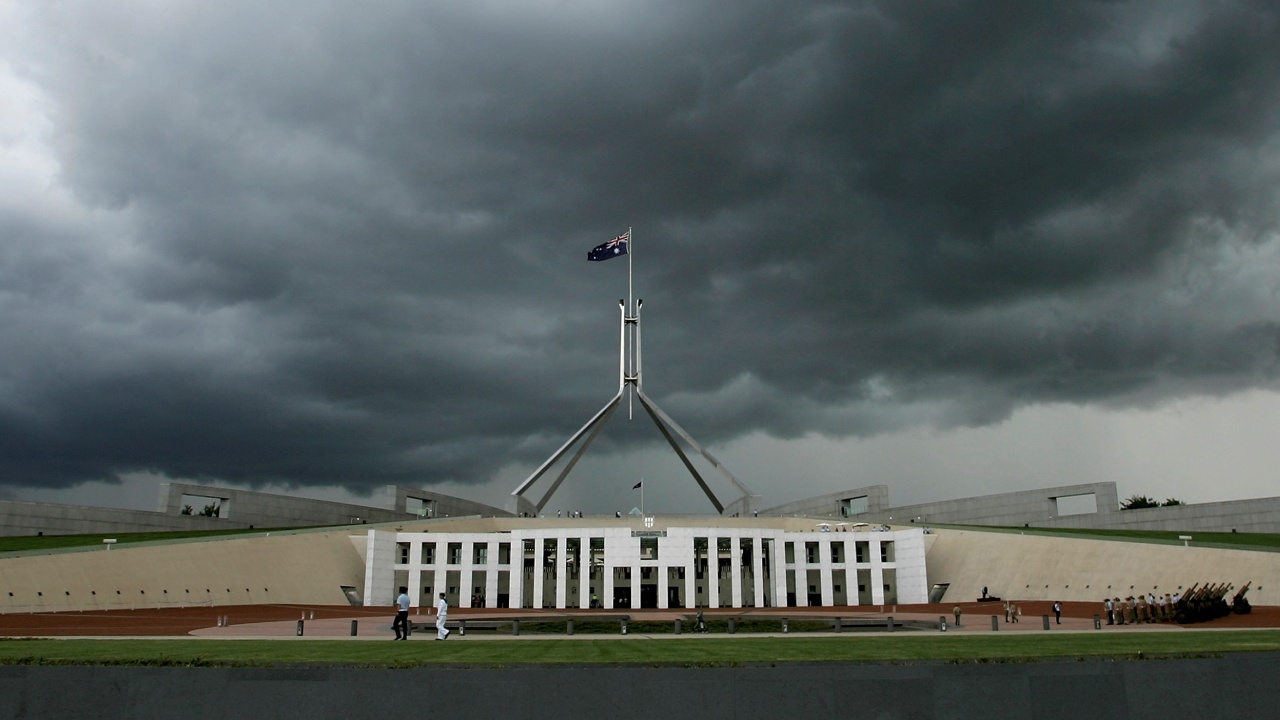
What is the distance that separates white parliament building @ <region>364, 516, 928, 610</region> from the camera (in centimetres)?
5275

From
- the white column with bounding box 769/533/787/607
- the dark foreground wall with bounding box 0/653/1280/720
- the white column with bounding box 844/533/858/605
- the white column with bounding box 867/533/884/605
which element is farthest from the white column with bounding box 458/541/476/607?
the dark foreground wall with bounding box 0/653/1280/720

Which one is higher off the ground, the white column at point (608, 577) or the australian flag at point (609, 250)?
the australian flag at point (609, 250)

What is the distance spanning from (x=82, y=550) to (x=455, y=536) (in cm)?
2094

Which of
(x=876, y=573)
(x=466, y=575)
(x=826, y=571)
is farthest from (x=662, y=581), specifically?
(x=876, y=573)

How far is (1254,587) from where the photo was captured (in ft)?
128

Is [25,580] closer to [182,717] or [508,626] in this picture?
[508,626]

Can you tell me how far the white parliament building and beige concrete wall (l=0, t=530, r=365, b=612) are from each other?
8.18 feet

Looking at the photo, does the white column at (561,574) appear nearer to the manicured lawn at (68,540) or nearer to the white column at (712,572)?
the white column at (712,572)

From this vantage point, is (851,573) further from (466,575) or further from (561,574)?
(466,575)

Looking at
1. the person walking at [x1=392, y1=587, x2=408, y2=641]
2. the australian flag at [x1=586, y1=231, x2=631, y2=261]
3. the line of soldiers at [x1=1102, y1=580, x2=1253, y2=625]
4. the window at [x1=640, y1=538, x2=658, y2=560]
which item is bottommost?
the line of soldiers at [x1=1102, y1=580, x2=1253, y2=625]

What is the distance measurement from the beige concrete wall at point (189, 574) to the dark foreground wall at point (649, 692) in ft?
111

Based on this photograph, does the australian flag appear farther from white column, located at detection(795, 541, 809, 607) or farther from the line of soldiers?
the line of soldiers

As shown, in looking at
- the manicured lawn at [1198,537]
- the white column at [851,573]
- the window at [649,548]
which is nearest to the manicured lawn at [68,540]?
the window at [649,548]

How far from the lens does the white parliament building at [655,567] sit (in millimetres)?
52750
